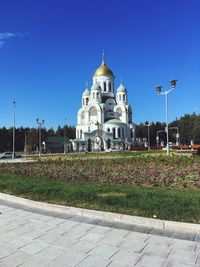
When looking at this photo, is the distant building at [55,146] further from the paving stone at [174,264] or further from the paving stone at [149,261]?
the paving stone at [174,264]

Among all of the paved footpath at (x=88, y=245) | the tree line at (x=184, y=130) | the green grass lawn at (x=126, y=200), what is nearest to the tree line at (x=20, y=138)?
the tree line at (x=184, y=130)

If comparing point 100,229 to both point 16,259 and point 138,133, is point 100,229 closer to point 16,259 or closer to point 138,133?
point 16,259

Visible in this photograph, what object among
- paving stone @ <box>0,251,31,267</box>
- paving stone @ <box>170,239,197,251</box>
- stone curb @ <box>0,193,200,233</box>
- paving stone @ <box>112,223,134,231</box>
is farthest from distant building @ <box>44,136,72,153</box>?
paving stone @ <box>170,239,197,251</box>

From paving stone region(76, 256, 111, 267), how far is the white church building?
73580 millimetres

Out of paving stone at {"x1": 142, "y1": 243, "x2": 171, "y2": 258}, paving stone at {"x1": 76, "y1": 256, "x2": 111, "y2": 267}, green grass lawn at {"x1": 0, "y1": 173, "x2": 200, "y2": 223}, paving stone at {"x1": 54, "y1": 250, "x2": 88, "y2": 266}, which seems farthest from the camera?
green grass lawn at {"x1": 0, "y1": 173, "x2": 200, "y2": 223}

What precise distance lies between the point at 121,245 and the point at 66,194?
4097mm

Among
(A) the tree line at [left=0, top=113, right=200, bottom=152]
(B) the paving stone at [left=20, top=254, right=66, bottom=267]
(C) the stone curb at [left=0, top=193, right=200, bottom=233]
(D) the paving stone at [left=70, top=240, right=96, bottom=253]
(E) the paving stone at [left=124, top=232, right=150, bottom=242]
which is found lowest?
(B) the paving stone at [left=20, top=254, right=66, bottom=267]

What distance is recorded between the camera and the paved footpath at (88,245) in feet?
13.9

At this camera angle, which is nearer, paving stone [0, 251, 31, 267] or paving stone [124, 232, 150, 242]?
paving stone [0, 251, 31, 267]

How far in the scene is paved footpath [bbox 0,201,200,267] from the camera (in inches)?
167

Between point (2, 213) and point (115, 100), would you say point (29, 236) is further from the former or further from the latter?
point (115, 100)

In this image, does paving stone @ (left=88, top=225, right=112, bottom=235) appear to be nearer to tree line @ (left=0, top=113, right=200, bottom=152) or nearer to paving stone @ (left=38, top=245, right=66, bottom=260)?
paving stone @ (left=38, top=245, right=66, bottom=260)

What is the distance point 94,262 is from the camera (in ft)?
13.9

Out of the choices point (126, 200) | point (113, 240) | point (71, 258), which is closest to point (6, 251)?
point (71, 258)
